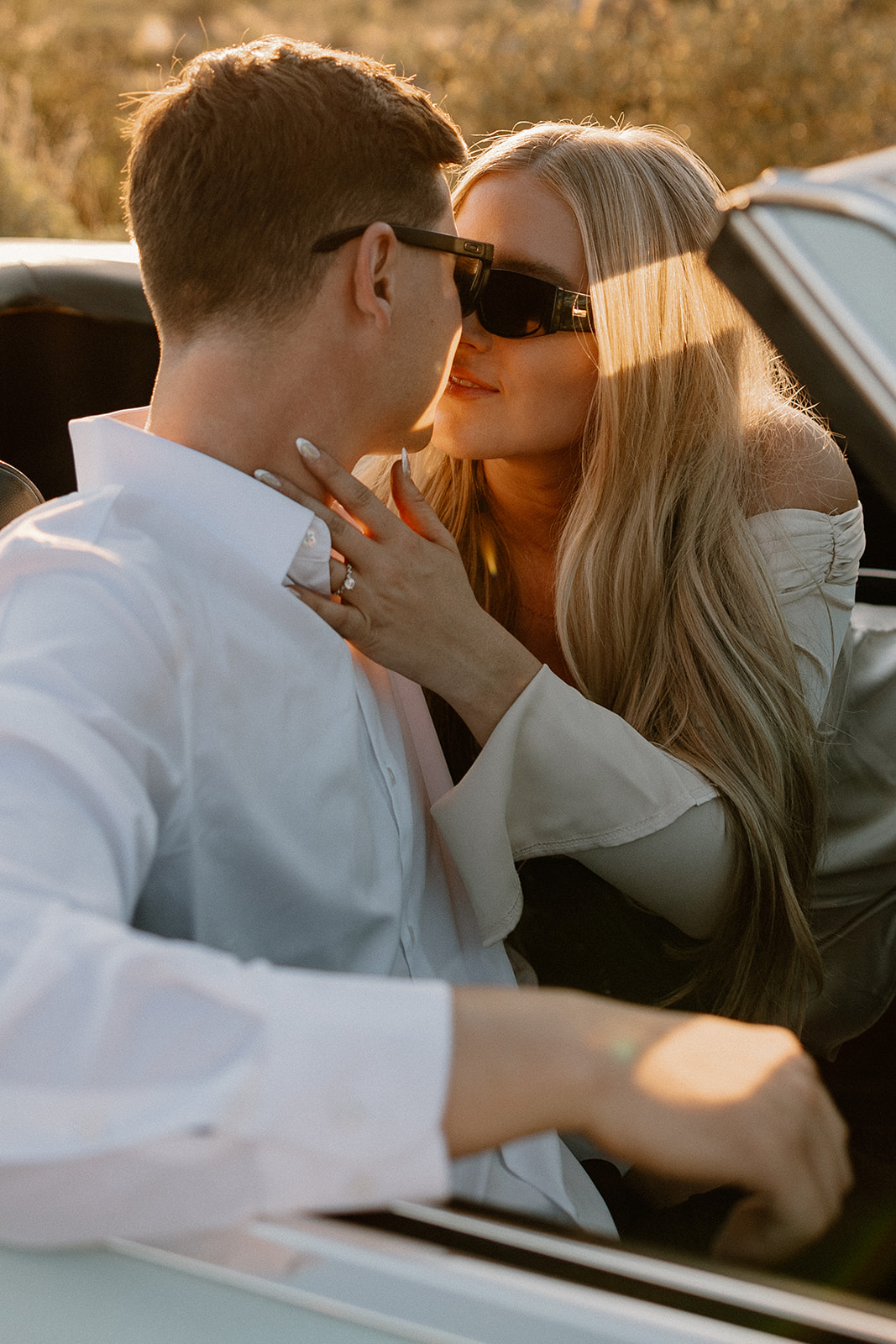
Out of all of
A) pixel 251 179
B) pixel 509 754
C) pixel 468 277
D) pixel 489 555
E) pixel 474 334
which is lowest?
pixel 489 555

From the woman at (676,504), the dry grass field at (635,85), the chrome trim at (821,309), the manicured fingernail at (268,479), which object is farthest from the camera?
the dry grass field at (635,85)

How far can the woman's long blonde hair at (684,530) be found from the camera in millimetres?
2135

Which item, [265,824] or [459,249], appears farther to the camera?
[459,249]

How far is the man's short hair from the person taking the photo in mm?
1593

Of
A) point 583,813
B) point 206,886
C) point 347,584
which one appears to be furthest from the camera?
point 583,813

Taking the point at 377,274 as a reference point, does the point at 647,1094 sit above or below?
below

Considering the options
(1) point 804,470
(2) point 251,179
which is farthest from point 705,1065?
(1) point 804,470

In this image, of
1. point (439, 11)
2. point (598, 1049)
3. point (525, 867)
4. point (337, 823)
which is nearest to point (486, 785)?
point (337, 823)

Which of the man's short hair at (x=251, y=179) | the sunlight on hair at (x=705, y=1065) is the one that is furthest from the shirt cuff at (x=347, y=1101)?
the man's short hair at (x=251, y=179)

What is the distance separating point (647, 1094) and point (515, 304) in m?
1.67

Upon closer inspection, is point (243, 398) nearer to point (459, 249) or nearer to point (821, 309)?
point (459, 249)

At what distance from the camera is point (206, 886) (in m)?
Result: 1.41

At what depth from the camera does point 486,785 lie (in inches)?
70.0

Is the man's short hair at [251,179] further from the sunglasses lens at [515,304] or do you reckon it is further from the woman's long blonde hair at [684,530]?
the woman's long blonde hair at [684,530]
